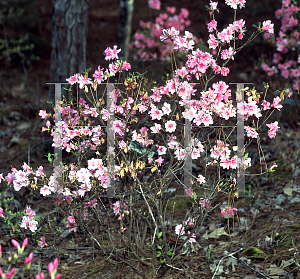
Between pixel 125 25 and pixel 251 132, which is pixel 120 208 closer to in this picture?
pixel 251 132

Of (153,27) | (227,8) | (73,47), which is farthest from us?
(227,8)

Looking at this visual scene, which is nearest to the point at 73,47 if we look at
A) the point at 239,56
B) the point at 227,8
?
the point at 239,56

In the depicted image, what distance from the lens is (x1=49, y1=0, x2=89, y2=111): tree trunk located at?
4.19 meters

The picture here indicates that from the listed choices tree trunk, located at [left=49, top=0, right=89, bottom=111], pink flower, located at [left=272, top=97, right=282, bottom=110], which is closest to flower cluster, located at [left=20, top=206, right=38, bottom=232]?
pink flower, located at [left=272, top=97, right=282, bottom=110]

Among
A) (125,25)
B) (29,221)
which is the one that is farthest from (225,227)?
(125,25)

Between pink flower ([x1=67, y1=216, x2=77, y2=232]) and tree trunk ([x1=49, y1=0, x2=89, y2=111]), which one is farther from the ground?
tree trunk ([x1=49, y1=0, x2=89, y2=111])

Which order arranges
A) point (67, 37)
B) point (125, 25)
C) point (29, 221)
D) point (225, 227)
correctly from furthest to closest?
point (125, 25) < point (67, 37) < point (225, 227) < point (29, 221)

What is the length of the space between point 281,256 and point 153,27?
498 cm

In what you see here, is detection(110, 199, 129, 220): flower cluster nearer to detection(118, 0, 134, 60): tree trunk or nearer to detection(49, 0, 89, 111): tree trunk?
detection(49, 0, 89, 111): tree trunk

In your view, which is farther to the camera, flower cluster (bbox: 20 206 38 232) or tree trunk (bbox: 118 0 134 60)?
tree trunk (bbox: 118 0 134 60)

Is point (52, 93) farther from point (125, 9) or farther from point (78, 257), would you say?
point (125, 9)

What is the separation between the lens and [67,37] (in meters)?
4.23

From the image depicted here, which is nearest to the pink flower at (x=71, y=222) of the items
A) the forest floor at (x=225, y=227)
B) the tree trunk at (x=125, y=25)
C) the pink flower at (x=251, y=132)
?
the forest floor at (x=225, y=227)

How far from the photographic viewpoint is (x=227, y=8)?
29.5ft
